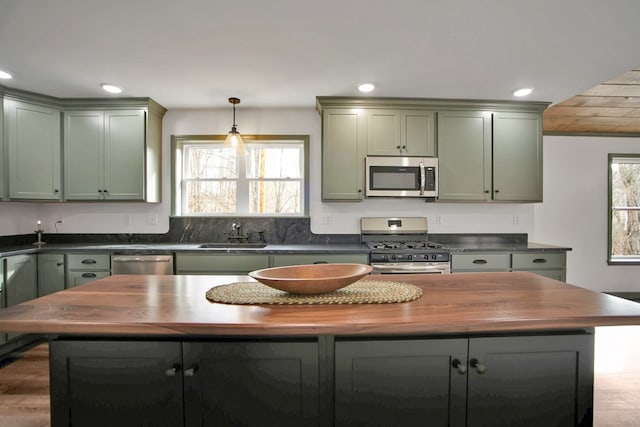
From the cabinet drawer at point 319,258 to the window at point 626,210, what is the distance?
374 cm

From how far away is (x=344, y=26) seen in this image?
6.57 ft

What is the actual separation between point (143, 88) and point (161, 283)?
2.34 meters

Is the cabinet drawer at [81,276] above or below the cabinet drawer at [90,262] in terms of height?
below

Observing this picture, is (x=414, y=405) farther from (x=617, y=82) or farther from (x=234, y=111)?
(x=617, y=82)

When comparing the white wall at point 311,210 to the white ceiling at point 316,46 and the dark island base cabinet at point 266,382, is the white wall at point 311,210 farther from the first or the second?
the dark island base cabinet at point 266,382

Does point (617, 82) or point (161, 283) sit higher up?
point (617, 82)

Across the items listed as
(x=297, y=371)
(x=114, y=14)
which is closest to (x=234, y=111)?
(x=114, y=14)

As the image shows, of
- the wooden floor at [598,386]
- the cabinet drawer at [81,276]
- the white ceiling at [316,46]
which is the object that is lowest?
the wooden floor at [598,386]

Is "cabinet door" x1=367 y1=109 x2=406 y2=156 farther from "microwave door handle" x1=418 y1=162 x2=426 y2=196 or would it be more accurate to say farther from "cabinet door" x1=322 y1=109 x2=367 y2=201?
"microwave door handle" x1=418 y1=162 x2=426 y2=196

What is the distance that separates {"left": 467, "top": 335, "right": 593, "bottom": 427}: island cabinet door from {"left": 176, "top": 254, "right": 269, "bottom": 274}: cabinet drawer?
7.11ft

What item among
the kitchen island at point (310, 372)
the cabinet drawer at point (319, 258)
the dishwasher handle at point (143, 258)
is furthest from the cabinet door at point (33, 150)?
the kitchen island at point (310, 372)

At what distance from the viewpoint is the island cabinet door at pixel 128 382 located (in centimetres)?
109

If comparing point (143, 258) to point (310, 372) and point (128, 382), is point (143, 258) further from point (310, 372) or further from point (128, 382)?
point (310, 372)

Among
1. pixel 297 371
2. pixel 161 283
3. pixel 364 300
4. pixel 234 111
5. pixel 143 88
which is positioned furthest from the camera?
pixel 234 111
